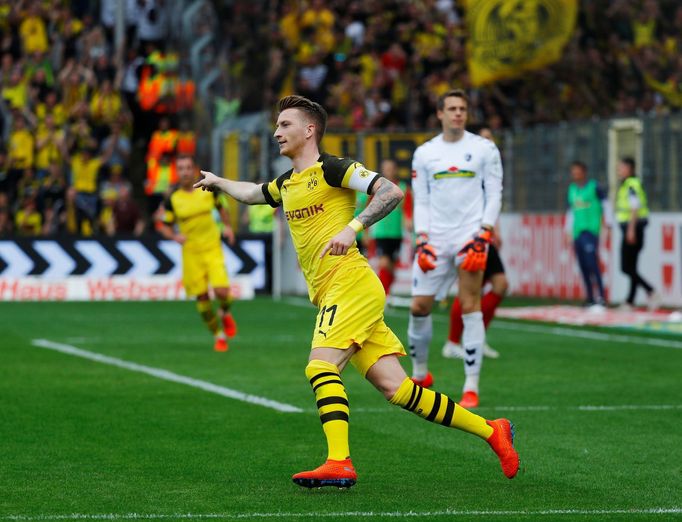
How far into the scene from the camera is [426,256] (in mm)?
11797

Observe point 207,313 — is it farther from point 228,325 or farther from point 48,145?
point 48,145

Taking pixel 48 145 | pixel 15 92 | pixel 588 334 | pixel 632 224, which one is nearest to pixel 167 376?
pixel 588 334

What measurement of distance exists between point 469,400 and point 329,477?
399 cm

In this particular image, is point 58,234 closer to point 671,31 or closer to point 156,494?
point 671,31

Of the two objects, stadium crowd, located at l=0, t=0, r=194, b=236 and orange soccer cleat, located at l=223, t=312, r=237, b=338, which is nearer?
orange soccer cleat, located at l=223, t=312, r=237, b=338

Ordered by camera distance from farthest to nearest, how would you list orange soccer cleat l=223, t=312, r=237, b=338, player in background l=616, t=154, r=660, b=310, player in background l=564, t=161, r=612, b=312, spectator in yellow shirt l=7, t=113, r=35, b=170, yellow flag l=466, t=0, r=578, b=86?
spectator in yellow shirt l=7, t=113, r=35, b=170 < yellow flag l=466, t=0, r=578, b=86 < player in background l=564, t=161, r=612, b=312 < player in background l=616, t=154, r=660, b=310 < orange soccer cleat l=223, t=312, r=237, b=338

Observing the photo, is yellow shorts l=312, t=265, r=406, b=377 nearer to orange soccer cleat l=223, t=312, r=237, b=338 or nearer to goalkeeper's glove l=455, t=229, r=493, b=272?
goalkeeper's glove l=455, t=229, r=493, b=272

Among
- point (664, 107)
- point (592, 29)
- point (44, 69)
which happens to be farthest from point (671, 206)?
point (44, 69)

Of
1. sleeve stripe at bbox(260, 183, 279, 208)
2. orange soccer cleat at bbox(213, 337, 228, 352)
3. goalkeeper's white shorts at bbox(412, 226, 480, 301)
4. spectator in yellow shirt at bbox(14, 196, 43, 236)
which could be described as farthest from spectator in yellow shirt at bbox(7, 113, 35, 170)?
sleeve stripe at bbox(260, 183, 279, 208)

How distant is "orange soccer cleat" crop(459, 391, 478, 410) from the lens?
1143 centimetres

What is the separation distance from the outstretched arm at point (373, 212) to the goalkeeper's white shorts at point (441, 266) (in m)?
4.02

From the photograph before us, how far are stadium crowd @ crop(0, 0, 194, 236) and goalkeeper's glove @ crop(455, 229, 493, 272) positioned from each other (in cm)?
1621

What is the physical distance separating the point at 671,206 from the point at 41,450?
52.6 ft

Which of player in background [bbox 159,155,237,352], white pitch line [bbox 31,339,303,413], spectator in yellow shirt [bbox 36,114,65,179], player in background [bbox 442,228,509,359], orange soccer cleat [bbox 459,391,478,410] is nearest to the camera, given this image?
orange soccer cleat [bbox 459,391,478,410]
